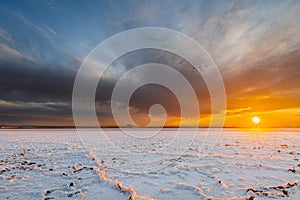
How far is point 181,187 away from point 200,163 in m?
3.00

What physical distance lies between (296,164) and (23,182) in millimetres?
9361

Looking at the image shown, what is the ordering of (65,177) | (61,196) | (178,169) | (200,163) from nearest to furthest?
1. (61,196)
2. (65,177)
3. (178,169)
4. (200,163)

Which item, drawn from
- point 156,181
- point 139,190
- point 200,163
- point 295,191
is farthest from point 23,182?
point 295,191

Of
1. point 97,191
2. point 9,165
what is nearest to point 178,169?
point 97,191

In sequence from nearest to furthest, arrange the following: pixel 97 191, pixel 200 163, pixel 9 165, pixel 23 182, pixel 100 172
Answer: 1. pixel 97 191
2. pixel 23 182
3. pixel 100 172
4. pixel 9 165
5. pixel 200 163

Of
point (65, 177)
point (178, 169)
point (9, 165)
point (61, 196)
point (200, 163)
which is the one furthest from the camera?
point (200, 163)

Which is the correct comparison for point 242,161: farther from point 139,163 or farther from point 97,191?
point 97,191

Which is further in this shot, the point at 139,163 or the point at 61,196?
the point at 139,163

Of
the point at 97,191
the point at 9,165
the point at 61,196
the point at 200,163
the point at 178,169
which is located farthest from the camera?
the point at 200,163

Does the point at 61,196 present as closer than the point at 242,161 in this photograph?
Yes

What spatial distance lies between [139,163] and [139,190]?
2.88 m

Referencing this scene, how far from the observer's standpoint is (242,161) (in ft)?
25.0

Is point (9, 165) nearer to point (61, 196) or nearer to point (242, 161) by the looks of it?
point (61, 196)

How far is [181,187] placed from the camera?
465 centimetres
